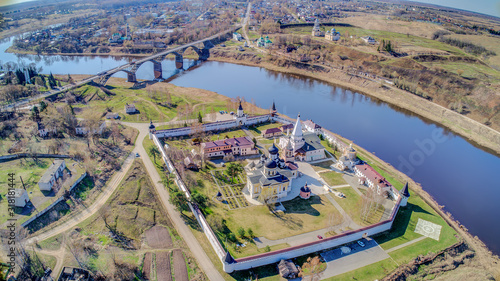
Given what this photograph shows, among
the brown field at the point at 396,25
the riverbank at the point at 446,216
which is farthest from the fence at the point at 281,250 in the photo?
the brown field at the point at 396,25

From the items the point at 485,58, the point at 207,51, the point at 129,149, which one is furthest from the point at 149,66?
the point at 485,58

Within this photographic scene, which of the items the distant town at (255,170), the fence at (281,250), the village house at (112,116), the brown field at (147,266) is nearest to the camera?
the brown field at (147,266)

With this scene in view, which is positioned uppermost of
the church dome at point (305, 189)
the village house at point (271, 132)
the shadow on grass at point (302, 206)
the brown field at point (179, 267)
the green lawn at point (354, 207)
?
the village house at point (271, 132)

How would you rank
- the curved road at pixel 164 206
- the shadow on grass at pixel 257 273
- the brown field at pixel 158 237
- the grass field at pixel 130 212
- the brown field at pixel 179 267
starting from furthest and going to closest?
the grass field at pixel 130 212
the brown field at pixel 158 237
the curved road at pixel 164 206
the shadow on grass at pixel 257 273
the brown field at pixel 179 267

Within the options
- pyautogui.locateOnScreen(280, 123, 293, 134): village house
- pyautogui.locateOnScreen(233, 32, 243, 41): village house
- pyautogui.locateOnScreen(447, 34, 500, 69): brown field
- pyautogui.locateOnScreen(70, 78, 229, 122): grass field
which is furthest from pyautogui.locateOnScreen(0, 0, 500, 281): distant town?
pyautogui.locateOnScreen(233, 32, 243, 41): village house

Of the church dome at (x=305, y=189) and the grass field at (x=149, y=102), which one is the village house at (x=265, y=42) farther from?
the church dome at (x=305, y=189)

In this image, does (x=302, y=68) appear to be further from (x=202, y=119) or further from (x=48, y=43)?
(x=48, y=43)

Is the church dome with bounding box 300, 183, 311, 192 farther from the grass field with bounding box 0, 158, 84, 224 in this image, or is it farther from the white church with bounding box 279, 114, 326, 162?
the grass field with bounding box 0, 158, 84, 224

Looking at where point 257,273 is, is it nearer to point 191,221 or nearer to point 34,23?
point 191,221
